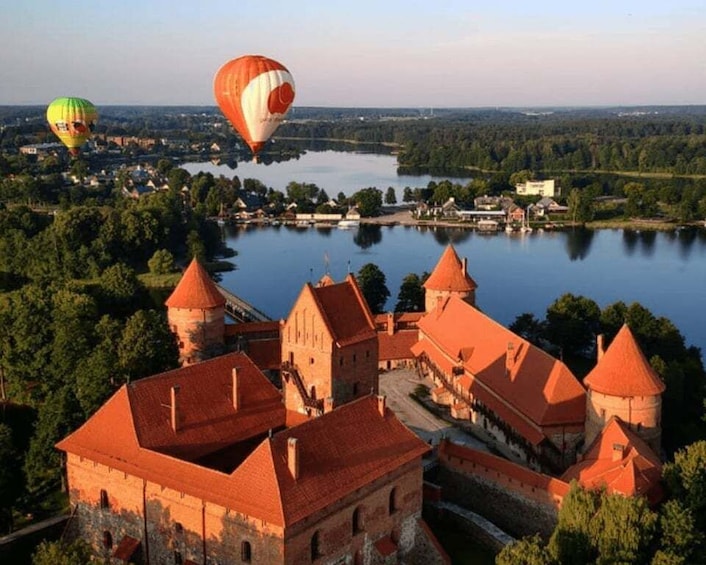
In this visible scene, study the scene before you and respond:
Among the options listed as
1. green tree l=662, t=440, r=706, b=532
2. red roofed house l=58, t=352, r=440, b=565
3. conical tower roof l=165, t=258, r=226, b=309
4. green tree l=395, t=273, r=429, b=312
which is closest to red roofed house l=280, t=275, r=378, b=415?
red roofed house l=58, t=352, r=440, b=565

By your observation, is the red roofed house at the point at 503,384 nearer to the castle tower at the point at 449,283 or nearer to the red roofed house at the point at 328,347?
the castle tower at the point at 449,283

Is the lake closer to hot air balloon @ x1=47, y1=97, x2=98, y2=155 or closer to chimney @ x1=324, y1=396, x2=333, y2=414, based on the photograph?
hot air balloon @ x1=47, y1=97, x2=98, y2=155

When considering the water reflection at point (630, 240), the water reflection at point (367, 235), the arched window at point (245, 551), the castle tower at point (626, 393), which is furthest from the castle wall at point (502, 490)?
the water reflection at point (367, 235)

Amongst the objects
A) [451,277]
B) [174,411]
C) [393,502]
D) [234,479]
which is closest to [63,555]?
[234,479]

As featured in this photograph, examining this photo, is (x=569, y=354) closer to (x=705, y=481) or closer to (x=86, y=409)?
(x=705, y=481)

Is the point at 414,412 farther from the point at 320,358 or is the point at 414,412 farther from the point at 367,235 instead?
the point at 367,235

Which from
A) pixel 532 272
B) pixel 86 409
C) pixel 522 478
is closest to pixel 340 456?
pixel 522 478

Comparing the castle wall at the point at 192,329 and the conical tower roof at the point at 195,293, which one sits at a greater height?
the conical tower roof at the point at 195,293
